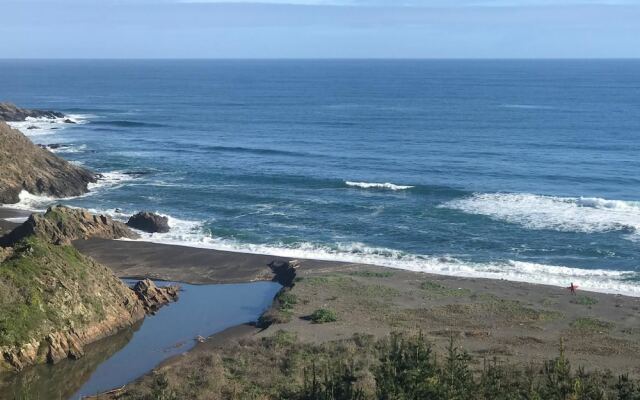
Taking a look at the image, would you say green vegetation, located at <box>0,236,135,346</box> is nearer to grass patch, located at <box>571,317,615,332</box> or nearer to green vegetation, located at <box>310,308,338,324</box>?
green vegetation, located at <box>310,308,338,324</box>

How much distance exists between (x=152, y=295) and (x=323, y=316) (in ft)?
36.2

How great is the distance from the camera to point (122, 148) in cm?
9812

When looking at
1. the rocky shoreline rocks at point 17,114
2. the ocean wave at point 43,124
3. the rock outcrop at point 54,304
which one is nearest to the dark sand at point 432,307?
the rock outcrop at point 54,304

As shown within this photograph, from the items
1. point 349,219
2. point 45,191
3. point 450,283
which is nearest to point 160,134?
point 45,191

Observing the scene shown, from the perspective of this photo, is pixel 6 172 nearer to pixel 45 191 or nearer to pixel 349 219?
pixel 45 191

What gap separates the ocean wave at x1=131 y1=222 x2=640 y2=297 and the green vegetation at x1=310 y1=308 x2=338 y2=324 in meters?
12.7

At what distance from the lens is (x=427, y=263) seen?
5391cm

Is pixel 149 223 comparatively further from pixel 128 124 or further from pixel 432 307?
pixel 128 124

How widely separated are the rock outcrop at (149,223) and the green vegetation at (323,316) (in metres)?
23.8

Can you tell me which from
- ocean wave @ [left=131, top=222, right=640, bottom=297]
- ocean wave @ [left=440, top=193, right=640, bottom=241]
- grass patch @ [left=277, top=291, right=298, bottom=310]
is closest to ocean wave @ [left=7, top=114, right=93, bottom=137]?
ocean wave @ [left=131, top=222, right=640, bottom=297]

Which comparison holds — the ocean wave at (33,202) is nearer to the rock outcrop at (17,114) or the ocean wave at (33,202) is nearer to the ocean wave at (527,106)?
the rock outcrop at (17,114)

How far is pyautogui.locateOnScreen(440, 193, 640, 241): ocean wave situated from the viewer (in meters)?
61.6

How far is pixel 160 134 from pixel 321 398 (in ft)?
287

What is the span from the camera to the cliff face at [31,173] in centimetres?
7006
